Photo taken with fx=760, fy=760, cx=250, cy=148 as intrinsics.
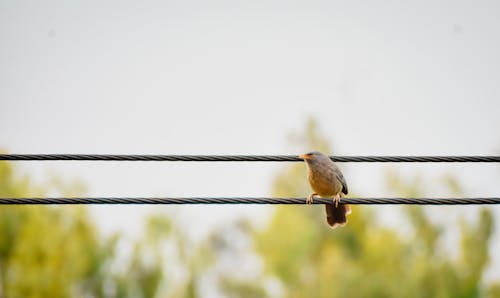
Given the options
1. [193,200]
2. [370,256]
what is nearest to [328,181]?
[193,200]

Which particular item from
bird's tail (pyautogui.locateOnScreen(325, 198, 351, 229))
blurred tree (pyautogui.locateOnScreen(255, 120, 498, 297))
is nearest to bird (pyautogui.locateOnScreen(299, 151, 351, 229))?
bird's tail (pyautogui.locateOnScreen(325, 198, 351, 229))

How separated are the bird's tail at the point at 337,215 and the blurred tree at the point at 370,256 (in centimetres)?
1815

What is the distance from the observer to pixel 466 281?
28.0 meters

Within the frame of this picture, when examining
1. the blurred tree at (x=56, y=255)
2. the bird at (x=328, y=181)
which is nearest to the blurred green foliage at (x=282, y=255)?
the blurred tree at (x=56, y=255)

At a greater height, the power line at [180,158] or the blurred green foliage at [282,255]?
the blurred green foliage at [282,255]

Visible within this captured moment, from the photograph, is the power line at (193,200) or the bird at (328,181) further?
the bird at (328,181)

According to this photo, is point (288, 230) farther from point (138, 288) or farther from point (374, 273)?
point (138, 288)

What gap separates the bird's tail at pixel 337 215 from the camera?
27.1 ft

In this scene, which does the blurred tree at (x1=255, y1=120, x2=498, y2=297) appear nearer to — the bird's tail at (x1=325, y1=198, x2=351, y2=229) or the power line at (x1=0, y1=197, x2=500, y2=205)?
the bird's tail at (x1=325, y1=198, x2=351, y2=229)

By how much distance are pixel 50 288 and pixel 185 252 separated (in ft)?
21.9

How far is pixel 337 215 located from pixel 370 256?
70.7 ft

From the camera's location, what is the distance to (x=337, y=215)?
8273 mm

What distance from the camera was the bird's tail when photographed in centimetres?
826

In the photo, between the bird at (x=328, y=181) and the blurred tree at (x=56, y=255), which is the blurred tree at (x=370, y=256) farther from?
the bird at (x=328, y=181)
